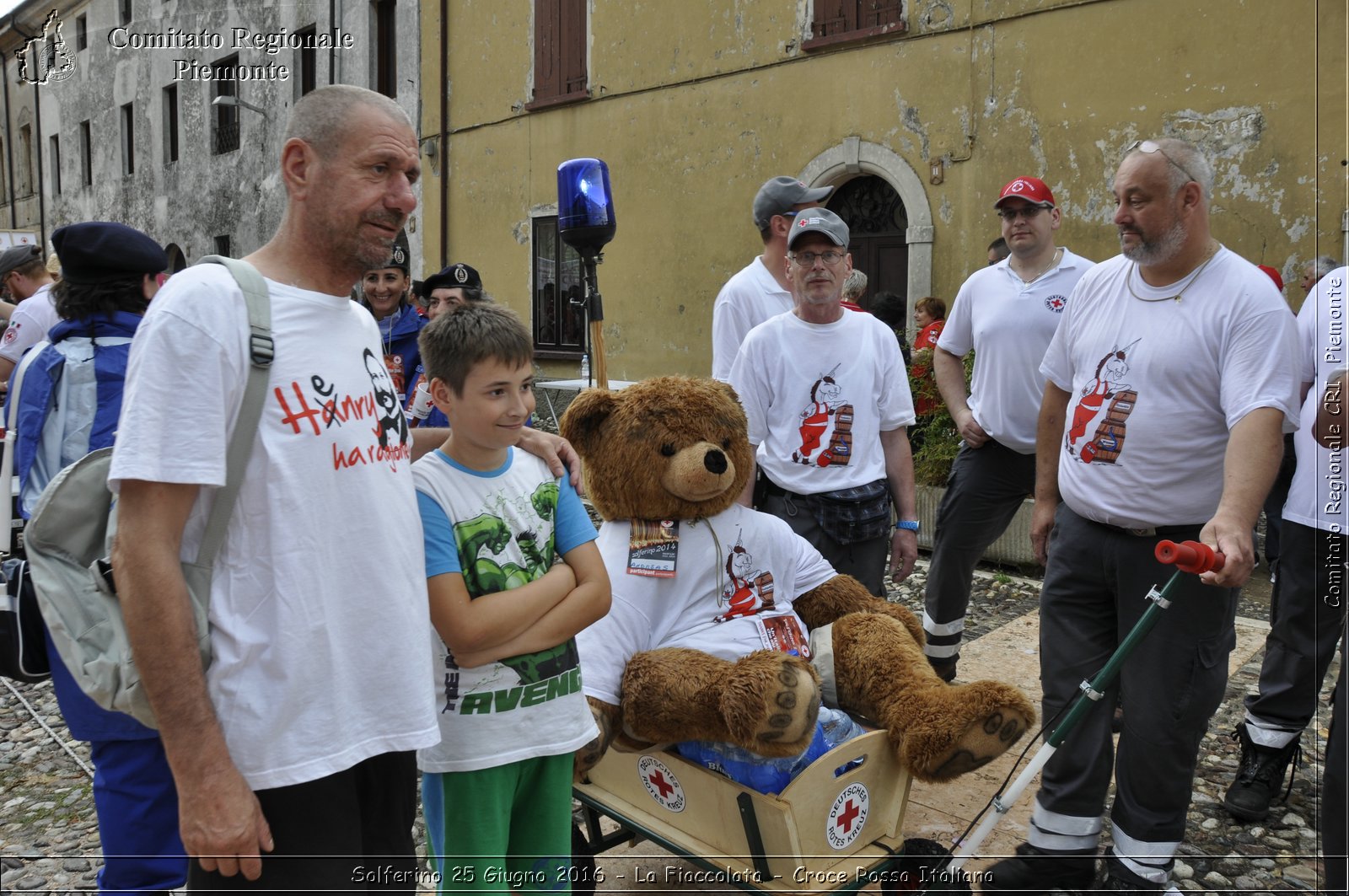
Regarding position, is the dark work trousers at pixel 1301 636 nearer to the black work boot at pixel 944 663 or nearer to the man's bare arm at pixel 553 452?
the black work boot at pixel 944 663

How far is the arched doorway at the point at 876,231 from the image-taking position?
10.9 meters

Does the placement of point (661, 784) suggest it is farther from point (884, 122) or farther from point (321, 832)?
point (884, 122)

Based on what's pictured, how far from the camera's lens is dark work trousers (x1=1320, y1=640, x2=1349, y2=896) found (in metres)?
2.14

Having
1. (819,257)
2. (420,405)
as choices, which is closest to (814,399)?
(819,257)

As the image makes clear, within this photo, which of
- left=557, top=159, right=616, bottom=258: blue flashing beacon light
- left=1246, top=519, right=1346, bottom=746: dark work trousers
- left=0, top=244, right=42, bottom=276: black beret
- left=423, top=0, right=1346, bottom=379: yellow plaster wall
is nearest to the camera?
left=557, top=159, right=616, bottom=258: blue flashing beacon light

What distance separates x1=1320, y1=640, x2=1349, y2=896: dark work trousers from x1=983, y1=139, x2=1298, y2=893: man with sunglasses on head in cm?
55

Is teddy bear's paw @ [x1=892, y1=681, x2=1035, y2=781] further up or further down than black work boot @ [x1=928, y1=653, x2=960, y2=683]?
further up

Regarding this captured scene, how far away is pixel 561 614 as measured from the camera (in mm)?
2285

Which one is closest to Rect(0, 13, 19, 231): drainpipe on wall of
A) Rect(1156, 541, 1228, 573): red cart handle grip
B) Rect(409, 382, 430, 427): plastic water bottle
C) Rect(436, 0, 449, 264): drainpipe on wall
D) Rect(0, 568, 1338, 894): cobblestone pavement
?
Rect(436, 0, 449, 264): drainpipe on wall

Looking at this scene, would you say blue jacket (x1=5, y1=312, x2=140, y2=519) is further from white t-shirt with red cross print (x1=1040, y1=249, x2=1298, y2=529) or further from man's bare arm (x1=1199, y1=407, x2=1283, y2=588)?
man's bare arm (x1=1199, y1=407, x2=1283, y2=588)

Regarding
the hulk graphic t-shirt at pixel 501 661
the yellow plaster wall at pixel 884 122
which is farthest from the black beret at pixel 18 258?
the yellow plaster wall at pixel 884 122

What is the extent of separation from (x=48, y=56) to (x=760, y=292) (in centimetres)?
3214

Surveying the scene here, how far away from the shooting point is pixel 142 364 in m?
1.59

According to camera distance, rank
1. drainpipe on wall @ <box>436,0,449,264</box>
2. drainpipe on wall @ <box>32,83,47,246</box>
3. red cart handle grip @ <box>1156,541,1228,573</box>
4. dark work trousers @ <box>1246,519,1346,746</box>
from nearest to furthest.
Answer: red cart handle grip @ <box>1156,541,1228,573</box> → dark work trousers @ <box>1246,519,1346,746</box> → drainpipe on wall @ <box>436,0,449,264</box> → drainpipe on wall @ <box>32,83,47,246</box>
